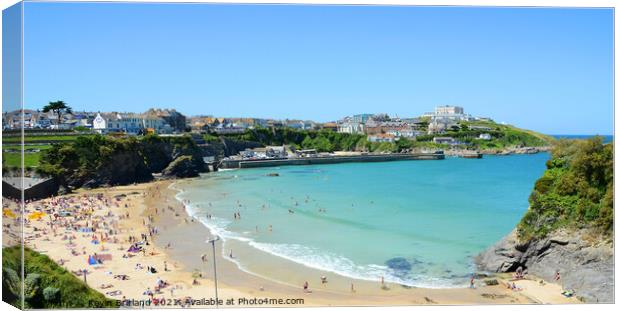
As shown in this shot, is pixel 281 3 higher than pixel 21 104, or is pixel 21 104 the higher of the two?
pixel 281 3

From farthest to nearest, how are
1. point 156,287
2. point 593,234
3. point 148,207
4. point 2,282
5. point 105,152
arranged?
1. point 105,152
2. point 148,207
3. point 156,287
4. point 593,234
5. point 2,282

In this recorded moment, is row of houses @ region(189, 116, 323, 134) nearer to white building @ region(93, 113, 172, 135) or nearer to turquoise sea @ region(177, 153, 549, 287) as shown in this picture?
white building @ region(93, 113, 172, 135)

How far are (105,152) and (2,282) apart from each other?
23.1m

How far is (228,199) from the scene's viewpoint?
2527 cm

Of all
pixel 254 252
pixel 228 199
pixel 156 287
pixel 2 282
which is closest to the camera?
pixel 2 282

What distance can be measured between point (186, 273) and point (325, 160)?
41.6 meters

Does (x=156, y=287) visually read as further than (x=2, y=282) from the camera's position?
Yes

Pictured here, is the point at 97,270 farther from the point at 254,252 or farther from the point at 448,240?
the point at 448,240

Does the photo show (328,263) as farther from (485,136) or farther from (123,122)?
(485,136)

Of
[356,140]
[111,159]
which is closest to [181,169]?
[111,159]

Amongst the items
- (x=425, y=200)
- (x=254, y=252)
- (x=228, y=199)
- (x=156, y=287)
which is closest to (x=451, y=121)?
(x=425, y=200)

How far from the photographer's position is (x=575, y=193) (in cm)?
1116

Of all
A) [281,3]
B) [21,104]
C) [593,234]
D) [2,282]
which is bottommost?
[2,282]

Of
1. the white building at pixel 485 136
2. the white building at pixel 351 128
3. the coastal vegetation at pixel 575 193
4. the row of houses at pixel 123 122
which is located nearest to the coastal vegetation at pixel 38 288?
the coastal vegetation at pixel 575 193
